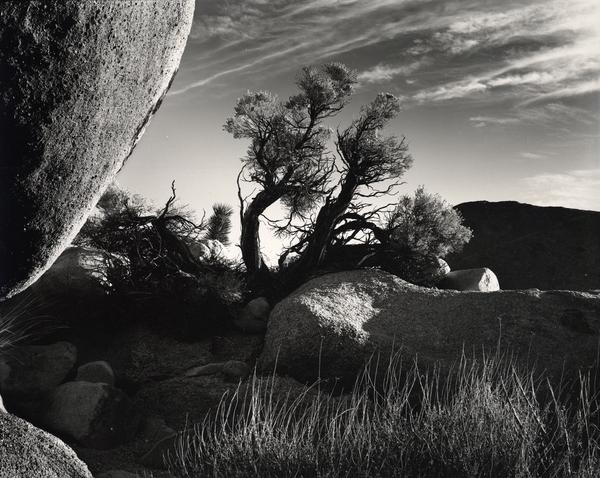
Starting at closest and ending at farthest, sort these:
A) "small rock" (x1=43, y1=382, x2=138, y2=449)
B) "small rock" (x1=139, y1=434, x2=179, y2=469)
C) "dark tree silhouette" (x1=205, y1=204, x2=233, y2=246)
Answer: "small rock" (x1=139, y1=434, x2=179, y2=469), "small rock" (x1=43, y1=382, x2=138, y2=449), "dark tree silhouette" (x1=205, y1=204, x2=233, y2=246)

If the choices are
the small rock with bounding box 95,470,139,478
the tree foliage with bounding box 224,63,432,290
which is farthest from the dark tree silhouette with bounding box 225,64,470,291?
the small rock with bounding box 95,470,139,478

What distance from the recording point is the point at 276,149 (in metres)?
8.73

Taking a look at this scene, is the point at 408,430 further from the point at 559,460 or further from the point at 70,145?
the point at 70,145

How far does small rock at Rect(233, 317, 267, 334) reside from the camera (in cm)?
766

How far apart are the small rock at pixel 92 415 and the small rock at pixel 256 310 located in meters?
2.45

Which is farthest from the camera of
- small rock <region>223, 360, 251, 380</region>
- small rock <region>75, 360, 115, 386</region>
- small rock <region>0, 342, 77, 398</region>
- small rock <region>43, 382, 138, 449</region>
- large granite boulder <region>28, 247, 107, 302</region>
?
large granite boulder <region>28, 247, 107, 302</region>

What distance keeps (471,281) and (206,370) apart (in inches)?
151

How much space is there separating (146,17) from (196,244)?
20.6 ft

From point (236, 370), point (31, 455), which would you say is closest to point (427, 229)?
point (236, 370)

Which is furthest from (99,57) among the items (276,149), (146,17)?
(276,149)

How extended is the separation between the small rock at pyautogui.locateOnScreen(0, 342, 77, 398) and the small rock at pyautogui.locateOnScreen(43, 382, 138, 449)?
0.38 metres

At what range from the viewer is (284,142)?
8.66 meters

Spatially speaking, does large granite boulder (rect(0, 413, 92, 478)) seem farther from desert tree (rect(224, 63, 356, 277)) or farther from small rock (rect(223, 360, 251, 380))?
desert tree (rect(224, 63, 356, 277))

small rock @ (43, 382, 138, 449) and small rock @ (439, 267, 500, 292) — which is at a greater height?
small rock @ (439, 267, 500, 292)
